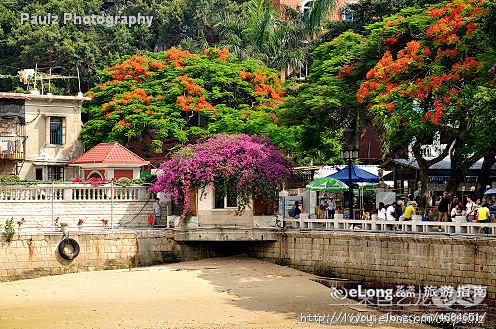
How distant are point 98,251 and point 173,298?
661 centimetres

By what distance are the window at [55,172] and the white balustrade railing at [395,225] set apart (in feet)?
54.9

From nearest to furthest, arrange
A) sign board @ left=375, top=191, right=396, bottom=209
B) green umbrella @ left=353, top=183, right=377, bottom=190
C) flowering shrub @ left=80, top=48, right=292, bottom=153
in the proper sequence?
1. sign board @ left=375, top=191, right=396, bottom=209
2. green umbrella @ left=353, top=183, right=377, bottom=190
3. flowering shrub @ left=80, top=48, right=292, bottom=153

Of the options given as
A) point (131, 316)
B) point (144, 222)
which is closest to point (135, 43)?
point (144, 222)

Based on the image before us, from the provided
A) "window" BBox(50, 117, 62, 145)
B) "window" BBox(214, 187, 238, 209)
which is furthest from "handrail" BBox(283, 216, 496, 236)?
"window" BBox(50, 117, 62, 145)

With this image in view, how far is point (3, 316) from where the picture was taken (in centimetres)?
2398

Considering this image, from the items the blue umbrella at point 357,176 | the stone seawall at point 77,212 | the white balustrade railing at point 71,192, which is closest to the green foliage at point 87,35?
the white balustrade railing at point 71,192

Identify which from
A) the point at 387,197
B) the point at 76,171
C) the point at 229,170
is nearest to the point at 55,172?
the point at 76,171

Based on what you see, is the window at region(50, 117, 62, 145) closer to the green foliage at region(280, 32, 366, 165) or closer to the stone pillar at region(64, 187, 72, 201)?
the stone pillar at region(64, 187, 72, 201)

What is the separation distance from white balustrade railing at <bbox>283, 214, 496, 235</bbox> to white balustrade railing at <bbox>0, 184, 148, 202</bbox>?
292 inches

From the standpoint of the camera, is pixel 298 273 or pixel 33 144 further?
pixel 33 144

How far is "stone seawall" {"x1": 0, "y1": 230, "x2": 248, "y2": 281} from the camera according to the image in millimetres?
30688

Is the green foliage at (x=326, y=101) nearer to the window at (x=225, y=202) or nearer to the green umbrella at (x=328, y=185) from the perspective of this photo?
the green umbrella at (x=328, y=185)

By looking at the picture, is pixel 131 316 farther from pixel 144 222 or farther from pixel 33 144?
pixel 33 144

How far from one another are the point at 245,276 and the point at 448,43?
1121 cm
